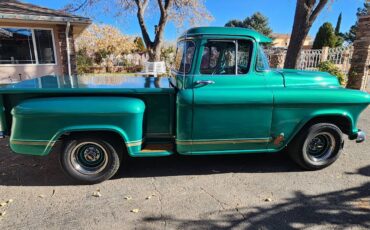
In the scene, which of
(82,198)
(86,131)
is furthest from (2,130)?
(82,198)

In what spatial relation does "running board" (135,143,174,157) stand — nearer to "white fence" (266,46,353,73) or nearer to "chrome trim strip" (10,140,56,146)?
"chrome trim strip" (10,140,56,146)

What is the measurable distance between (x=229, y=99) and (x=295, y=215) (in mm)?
1499

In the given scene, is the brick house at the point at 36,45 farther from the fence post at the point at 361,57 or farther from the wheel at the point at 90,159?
the fence post at the point at 361,57

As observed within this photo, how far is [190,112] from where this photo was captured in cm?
332

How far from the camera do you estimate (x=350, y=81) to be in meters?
9.70

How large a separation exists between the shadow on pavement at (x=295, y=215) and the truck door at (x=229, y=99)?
0.88 metres

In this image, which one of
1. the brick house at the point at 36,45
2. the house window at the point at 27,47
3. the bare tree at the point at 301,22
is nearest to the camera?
the bare tree at the point at 301,22

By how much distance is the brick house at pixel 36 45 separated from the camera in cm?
960

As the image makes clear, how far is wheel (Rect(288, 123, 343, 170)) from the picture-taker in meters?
3.73

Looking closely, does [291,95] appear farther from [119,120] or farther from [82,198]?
[82,198]

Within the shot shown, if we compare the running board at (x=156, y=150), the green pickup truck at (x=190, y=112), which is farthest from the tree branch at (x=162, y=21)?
the running board at (x=156, y=150)

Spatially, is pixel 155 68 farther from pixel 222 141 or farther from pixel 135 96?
pixel 222 141

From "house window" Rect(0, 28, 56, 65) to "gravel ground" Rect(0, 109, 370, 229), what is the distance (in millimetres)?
7178

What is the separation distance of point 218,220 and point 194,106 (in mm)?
1329
